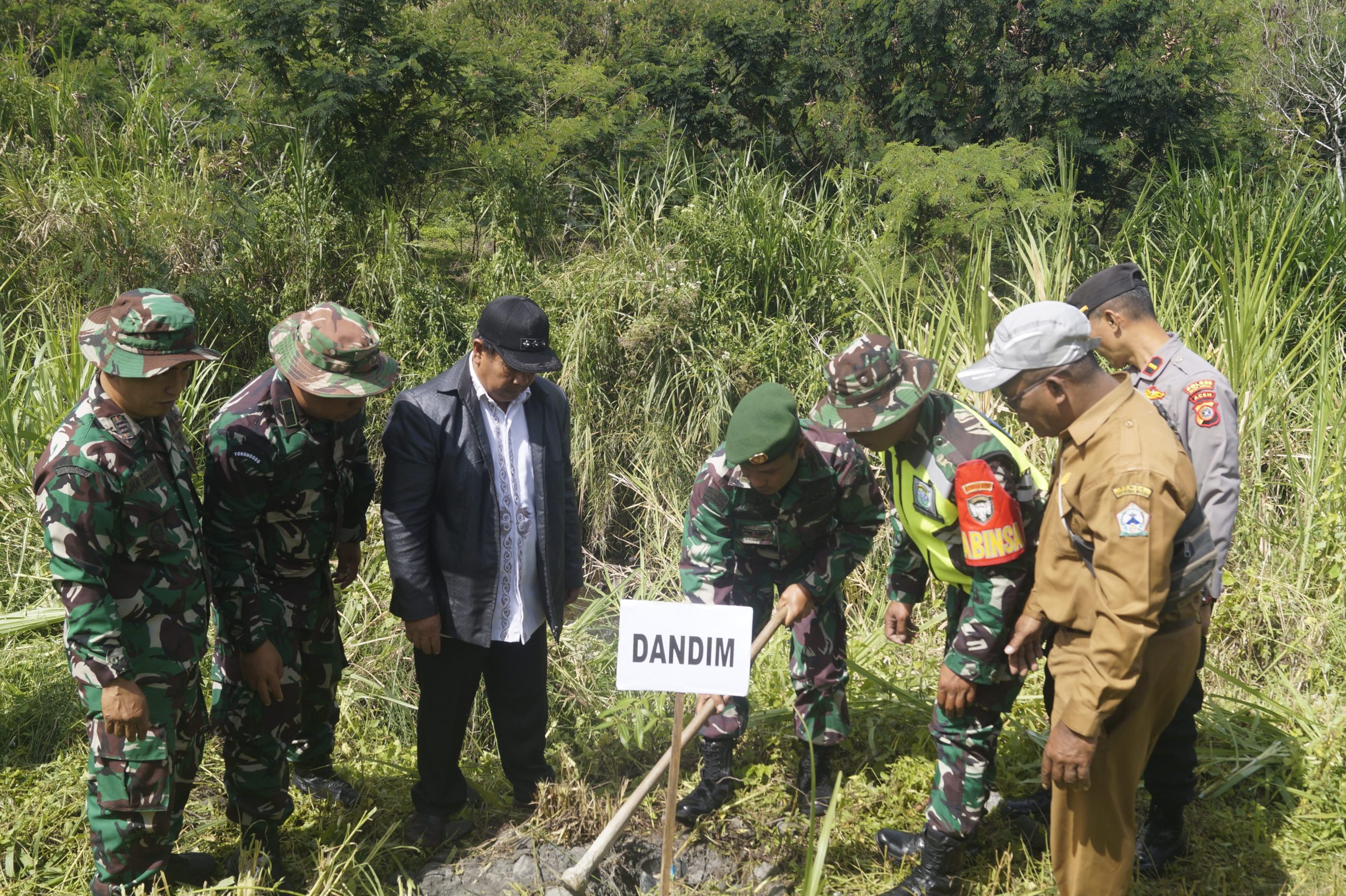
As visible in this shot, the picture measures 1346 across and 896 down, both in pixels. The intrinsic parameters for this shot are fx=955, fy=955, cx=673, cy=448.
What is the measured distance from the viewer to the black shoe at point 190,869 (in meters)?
3.01

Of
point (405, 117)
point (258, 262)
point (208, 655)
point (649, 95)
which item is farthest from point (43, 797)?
point (649, 95)

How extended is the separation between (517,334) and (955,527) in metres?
→ 1.50

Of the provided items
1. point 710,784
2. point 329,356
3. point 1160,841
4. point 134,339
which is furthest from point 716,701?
point 134,339

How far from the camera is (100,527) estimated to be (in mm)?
2555

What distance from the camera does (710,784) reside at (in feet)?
11.7

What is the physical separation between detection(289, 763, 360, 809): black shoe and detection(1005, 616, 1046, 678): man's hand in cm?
246

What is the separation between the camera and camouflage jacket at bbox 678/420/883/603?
3.25 metres

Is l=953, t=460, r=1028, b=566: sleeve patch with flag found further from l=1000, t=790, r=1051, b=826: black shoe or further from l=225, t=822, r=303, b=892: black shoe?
l=225, t=822, r=303, b=892: black shoe

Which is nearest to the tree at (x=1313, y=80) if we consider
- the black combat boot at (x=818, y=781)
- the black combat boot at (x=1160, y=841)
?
the black combat boot at (x=1160, y=841)

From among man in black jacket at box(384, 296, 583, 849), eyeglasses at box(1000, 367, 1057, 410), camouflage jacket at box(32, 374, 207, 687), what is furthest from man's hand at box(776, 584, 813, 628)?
camouflage jacket at box(32, 374, 207, 687)

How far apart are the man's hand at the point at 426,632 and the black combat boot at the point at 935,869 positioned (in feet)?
5.55

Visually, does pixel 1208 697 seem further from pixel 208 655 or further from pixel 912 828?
pixel 208 655

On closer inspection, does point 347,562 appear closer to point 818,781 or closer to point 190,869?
point 190,869

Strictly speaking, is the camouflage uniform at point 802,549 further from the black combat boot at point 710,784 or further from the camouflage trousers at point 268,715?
the camouflage trousers at point 268,715
